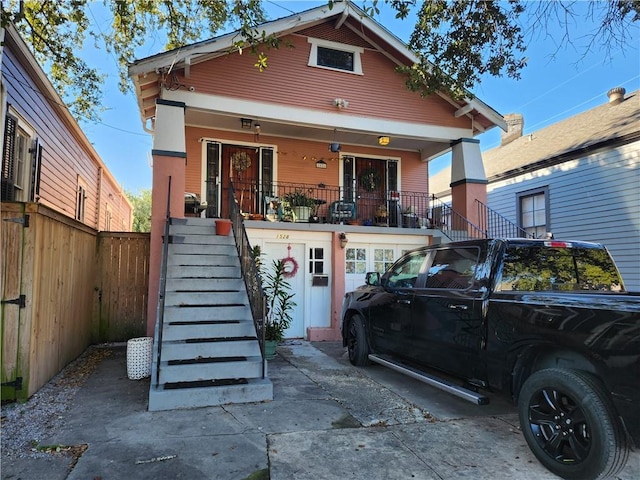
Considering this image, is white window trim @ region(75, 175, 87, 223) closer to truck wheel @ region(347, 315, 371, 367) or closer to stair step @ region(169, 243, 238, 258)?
stair step @ region(169, 243, 238, 258)

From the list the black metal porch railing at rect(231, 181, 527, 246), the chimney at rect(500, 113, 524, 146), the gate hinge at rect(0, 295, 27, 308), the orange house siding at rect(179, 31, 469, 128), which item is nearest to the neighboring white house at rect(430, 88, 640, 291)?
the black metal porch railing at rect(231, 181, 527, 246)

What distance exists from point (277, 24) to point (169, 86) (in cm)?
264

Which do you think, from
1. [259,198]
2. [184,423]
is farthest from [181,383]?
[259,198]

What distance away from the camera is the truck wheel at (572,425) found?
2.68m

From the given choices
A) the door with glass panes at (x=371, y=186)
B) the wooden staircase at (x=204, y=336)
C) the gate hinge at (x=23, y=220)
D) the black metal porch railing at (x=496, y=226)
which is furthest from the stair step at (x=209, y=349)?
the black metal porch railing at (x=496, y=226)

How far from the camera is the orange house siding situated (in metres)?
8.60

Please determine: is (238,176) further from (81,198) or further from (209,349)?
(209,349)

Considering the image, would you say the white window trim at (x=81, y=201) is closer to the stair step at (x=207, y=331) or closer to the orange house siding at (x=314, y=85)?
the orange house siding at (x=314, y=85)

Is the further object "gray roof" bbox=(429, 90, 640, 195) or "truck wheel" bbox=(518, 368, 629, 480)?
"gray roof" bbox=(429, 90, 640, 195)

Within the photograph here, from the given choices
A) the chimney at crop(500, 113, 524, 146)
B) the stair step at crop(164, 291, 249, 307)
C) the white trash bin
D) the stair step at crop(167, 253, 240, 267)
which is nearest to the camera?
the white trash bin

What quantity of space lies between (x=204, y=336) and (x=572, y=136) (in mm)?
12321

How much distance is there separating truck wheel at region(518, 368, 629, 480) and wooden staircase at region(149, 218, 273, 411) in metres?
2.73

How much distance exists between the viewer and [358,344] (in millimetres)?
6223

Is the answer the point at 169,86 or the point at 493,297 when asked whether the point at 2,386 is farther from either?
the point at 169,86
